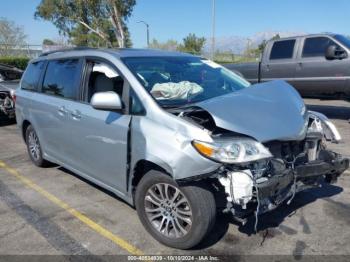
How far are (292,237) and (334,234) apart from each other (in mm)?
416

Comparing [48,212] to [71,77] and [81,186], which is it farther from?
[71,77]

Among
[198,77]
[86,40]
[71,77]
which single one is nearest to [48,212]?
[71,77]

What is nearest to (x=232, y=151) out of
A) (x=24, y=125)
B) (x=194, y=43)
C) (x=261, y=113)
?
(x=261, y=113)

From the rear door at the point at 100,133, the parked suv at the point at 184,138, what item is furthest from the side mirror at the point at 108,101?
the rear door at the point at 100,133

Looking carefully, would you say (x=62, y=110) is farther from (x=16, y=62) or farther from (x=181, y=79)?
(x=16, y=62)

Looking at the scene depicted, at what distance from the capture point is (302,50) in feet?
31.7

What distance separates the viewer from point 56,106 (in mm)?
4879

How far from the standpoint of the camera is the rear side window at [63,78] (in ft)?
15.2

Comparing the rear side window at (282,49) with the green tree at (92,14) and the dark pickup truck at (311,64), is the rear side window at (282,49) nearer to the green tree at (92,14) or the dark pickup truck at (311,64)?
the dark pickup truck at (311,64)

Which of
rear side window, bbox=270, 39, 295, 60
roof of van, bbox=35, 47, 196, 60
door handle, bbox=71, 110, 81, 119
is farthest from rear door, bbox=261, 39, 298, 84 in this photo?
door handle, bbox=71, 110, 81, 119

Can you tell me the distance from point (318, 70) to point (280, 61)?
1111 millimetres

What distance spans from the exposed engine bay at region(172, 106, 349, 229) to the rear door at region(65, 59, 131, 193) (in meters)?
0.69

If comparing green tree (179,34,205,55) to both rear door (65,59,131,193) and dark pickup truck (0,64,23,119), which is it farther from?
rear door (65,59,131,193)

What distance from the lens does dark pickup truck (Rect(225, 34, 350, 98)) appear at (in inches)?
353
